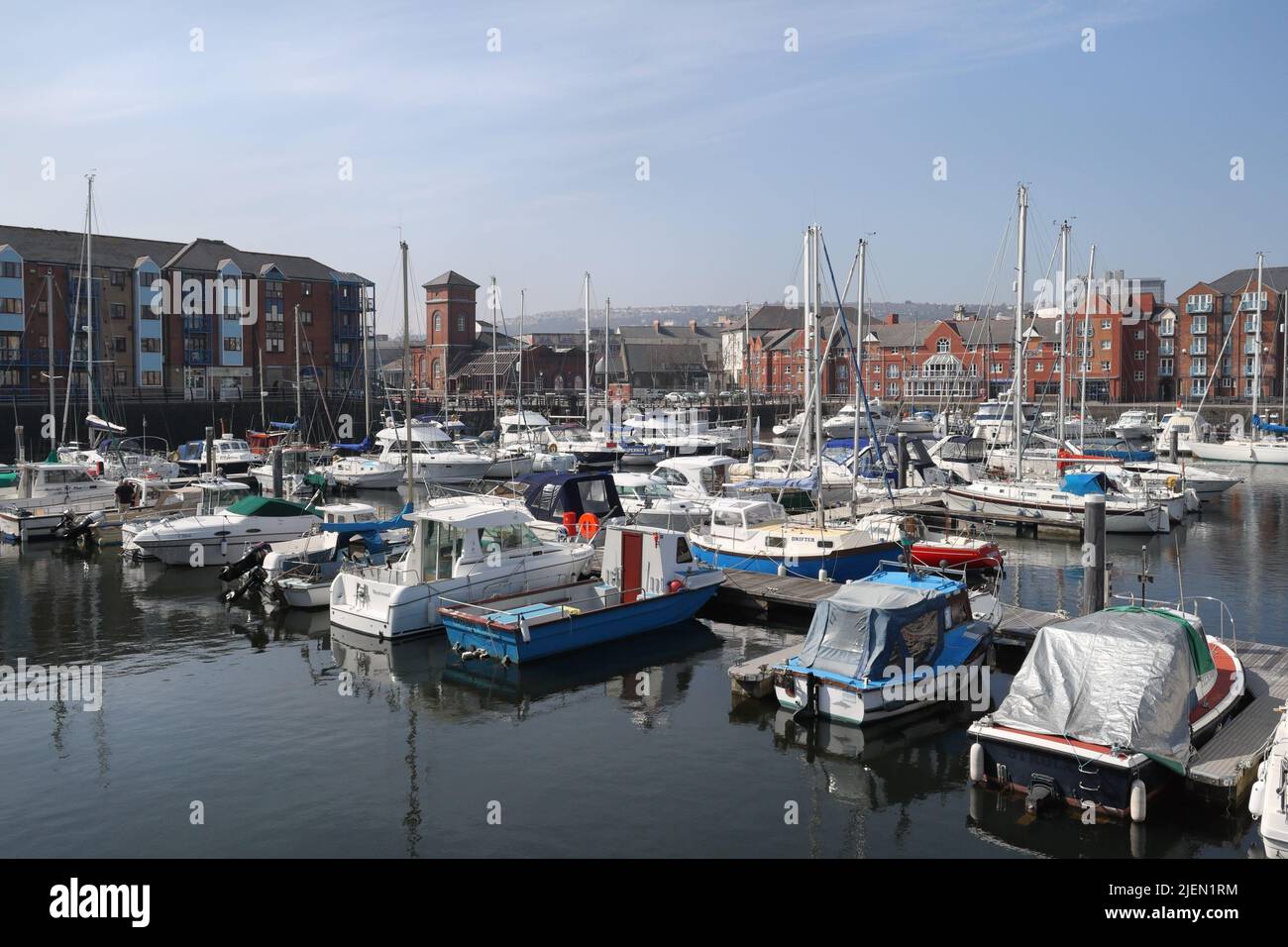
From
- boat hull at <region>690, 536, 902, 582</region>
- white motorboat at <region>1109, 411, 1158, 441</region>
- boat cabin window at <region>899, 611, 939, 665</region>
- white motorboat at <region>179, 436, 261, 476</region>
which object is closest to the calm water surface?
boat cabin window at <region>899, 611, 939, 665</region>

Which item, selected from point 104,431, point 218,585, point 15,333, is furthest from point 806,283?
point 15,333

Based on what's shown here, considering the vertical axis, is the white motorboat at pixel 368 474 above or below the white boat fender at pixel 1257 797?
above

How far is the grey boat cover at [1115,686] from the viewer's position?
14.7 m

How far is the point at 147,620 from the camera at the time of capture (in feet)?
86.1

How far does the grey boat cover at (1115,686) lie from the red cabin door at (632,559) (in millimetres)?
10777

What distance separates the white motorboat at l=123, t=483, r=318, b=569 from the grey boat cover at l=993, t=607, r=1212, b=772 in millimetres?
24701

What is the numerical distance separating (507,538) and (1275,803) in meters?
16.9

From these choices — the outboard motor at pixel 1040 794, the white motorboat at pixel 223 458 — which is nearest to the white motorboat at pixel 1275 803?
the outboard motor at pixel 1040 794

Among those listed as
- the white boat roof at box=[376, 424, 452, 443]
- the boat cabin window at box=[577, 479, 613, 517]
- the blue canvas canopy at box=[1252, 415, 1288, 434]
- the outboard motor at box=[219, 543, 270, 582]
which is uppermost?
the blue canvas canopy at box=[1252, 415, 1288, 434]

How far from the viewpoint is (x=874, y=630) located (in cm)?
→ 1853

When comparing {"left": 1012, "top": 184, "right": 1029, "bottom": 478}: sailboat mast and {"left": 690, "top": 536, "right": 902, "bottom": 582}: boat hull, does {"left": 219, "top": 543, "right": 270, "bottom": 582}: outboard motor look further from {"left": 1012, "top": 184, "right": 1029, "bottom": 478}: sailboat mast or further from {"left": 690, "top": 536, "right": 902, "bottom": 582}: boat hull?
{"left": 1012, "top": 184, "right": 1029, "bottom": 478}: sailboat mast

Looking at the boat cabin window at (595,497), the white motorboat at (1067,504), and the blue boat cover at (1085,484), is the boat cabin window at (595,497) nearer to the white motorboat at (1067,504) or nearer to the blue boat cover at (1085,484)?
the white motorboat at (1067,504)

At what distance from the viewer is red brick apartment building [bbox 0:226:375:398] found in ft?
228
